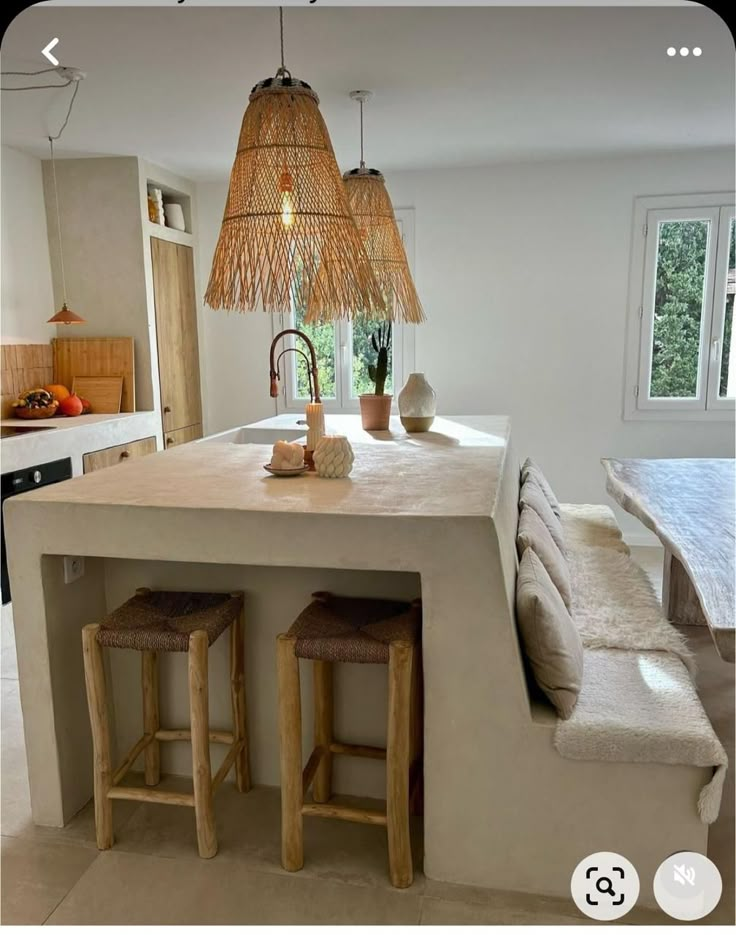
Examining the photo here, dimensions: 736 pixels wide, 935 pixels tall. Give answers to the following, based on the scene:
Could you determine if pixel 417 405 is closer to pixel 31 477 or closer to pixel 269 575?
pixel 269 575

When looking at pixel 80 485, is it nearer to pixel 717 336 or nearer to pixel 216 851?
pixel 216 851

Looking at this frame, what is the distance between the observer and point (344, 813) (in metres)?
1.90

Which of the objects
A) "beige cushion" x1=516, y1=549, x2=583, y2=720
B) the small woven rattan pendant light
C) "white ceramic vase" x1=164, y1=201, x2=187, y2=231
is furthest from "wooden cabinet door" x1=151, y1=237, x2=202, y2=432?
"beige cushion" x1=516, y1=549, x2=583, y2=720

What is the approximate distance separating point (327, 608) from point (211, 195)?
437 cm

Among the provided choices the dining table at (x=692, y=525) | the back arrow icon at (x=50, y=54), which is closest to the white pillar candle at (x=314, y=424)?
the dining table at (x=692, y=525)

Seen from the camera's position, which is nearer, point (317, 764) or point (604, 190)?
point (317, 764)

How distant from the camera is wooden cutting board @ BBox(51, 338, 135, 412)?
4918 millimetres

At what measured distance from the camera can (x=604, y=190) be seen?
4.96 m

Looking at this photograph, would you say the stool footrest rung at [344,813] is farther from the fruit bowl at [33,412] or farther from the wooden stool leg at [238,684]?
the fruit bowl at [33,412]

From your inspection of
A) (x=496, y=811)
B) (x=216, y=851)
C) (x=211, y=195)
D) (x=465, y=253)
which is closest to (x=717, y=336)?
(x=465, y=253)

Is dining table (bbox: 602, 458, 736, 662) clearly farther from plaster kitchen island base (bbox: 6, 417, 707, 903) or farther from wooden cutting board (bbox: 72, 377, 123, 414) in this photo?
wooden cutting board (bbox: 72, 377, 123, 414)

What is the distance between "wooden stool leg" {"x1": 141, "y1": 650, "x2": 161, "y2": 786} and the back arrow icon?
2503 mm

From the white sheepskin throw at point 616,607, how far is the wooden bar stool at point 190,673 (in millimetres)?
1105

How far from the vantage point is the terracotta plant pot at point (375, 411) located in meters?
3.49
